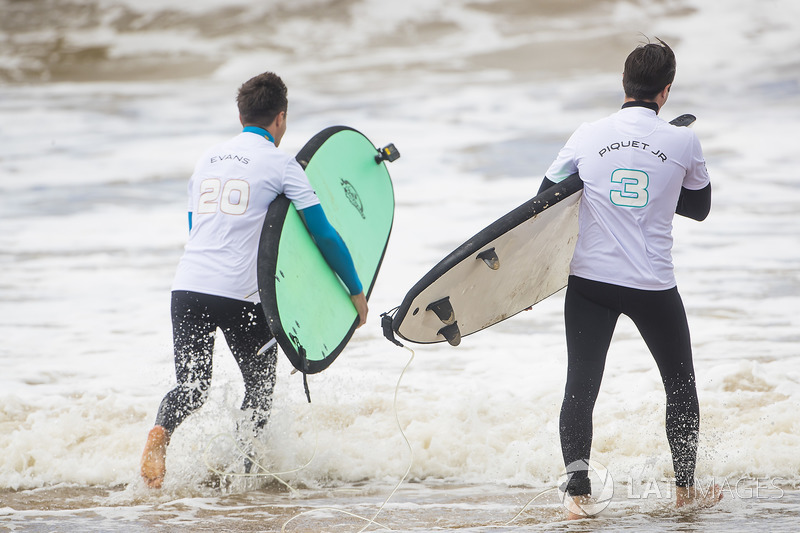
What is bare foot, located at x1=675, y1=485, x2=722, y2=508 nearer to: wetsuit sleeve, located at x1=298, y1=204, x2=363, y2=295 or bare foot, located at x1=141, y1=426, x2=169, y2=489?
wetsuit sleeve, located at x1=298, y1=204, x2=363, y2=295

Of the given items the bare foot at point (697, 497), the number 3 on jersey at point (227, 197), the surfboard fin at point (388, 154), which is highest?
the surfboard fin at point (388, 154)

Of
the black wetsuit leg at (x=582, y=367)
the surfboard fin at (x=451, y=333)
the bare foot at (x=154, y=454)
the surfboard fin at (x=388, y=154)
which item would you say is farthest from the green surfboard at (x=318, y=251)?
the black wetsuit leg at (x=582, y=367)

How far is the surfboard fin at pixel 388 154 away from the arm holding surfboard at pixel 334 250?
0.82m

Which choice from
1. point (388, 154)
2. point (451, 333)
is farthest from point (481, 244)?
point (388, 154)

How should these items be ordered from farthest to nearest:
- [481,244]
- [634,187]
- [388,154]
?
[388,154]
[481,244]
[634,187]

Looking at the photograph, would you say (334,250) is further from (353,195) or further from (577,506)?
(577,506)

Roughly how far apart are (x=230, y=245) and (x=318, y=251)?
1.17ft

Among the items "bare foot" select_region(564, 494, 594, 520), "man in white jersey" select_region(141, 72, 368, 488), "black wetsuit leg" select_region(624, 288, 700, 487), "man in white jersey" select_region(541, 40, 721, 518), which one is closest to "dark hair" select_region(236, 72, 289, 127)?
"man in white jersey" select_region(141, 72, 368, 488)

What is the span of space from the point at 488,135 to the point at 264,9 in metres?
14.5

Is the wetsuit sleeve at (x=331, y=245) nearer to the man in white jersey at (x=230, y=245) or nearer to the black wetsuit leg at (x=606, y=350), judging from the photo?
the man in white jersey at (x=230, y=245)

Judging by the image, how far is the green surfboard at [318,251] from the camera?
306 cm

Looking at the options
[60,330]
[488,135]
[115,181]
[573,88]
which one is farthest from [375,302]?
[573,88]

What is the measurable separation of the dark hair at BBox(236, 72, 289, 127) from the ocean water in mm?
1218

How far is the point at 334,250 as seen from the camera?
3.27m
